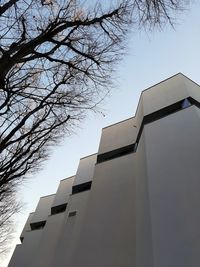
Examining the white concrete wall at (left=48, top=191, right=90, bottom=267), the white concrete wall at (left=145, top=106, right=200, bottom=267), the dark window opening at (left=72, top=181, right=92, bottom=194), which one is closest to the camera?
the white concrete wall at (left=145, top=106, right=200, bottom=267)

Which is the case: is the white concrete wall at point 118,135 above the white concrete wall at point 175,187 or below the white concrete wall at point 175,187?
above

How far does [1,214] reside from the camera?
36.4ft

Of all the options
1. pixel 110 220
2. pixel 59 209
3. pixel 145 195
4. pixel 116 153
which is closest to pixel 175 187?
pixel 145 195

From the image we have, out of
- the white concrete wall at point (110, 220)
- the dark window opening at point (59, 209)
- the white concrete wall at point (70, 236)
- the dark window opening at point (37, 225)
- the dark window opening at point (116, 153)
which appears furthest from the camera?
the dark window opening at point (37, 225)

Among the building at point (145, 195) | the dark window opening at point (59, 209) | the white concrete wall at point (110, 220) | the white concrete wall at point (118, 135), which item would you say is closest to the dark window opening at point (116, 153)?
the building at point (145, 195)

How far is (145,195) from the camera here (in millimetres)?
6320

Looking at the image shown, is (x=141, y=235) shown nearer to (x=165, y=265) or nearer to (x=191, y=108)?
(x=165, y=265)

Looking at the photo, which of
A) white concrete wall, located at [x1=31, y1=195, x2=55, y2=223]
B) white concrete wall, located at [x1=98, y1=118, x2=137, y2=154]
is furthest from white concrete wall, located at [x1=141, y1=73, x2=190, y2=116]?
white concrete wall, located at [x1=31, y1=195, x2=55, y2=223]

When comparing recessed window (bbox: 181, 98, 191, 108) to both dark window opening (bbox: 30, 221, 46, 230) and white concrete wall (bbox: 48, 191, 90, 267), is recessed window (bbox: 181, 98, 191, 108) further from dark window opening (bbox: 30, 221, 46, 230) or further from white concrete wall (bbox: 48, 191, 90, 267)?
dark window opening (bbox: 30, 221, 46, 230)

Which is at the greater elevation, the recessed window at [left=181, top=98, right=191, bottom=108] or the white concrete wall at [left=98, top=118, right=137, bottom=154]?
the white concrete wall at [left=98, top=118, right=137, bottom=154]

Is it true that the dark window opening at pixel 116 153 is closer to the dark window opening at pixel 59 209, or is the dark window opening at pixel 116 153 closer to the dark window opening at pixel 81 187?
the dark window opening at pixel 81 187

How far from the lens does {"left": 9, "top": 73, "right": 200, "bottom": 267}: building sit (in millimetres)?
4945

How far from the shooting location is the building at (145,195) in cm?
495

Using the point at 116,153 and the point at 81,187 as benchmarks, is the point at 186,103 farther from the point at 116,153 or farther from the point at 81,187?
the point at 81,187
